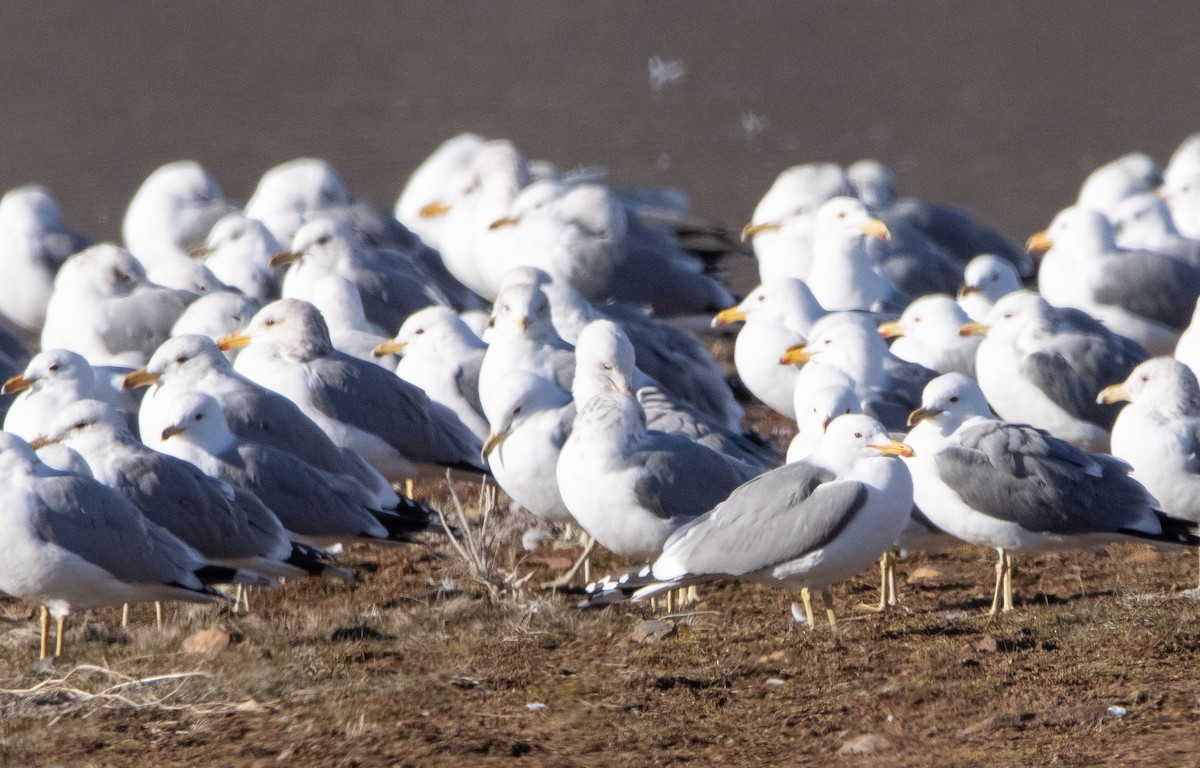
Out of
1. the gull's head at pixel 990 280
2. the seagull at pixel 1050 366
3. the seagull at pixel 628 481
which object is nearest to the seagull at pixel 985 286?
the gull's head at pixel 990 280

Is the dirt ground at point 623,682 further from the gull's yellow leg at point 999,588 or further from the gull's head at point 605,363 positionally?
the gull's head at point 605,363

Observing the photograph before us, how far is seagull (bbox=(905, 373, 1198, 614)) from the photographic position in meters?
6.95

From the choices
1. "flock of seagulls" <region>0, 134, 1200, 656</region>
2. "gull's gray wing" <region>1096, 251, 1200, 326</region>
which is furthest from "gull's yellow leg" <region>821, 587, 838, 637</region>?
"gull's gray wing" <region>1096, 251, 1200, 326</region>

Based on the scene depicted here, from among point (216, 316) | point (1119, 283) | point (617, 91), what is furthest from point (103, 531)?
point (617, 91)

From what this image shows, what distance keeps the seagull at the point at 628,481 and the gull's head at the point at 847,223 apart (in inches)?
171

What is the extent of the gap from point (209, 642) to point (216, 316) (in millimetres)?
3330

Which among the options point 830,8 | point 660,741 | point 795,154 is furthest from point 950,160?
point 660,741

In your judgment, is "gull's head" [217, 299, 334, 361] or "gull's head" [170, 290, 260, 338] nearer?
"gull's head" [217, 299, 334, 361]

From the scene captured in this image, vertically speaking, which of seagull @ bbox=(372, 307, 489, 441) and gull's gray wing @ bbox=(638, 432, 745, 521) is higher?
seagull @ bbox=(372, 307, 489, 441)

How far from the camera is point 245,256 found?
11.9 m

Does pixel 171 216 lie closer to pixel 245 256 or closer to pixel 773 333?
pixel 245 256

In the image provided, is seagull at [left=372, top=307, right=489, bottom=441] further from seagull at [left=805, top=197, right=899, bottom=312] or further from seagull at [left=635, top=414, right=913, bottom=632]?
seagull at [left=635, top=414, right=913, bottom=632]

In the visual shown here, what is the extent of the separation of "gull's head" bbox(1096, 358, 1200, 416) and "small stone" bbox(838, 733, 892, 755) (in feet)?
10.2

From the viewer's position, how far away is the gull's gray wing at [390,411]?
338 inches
